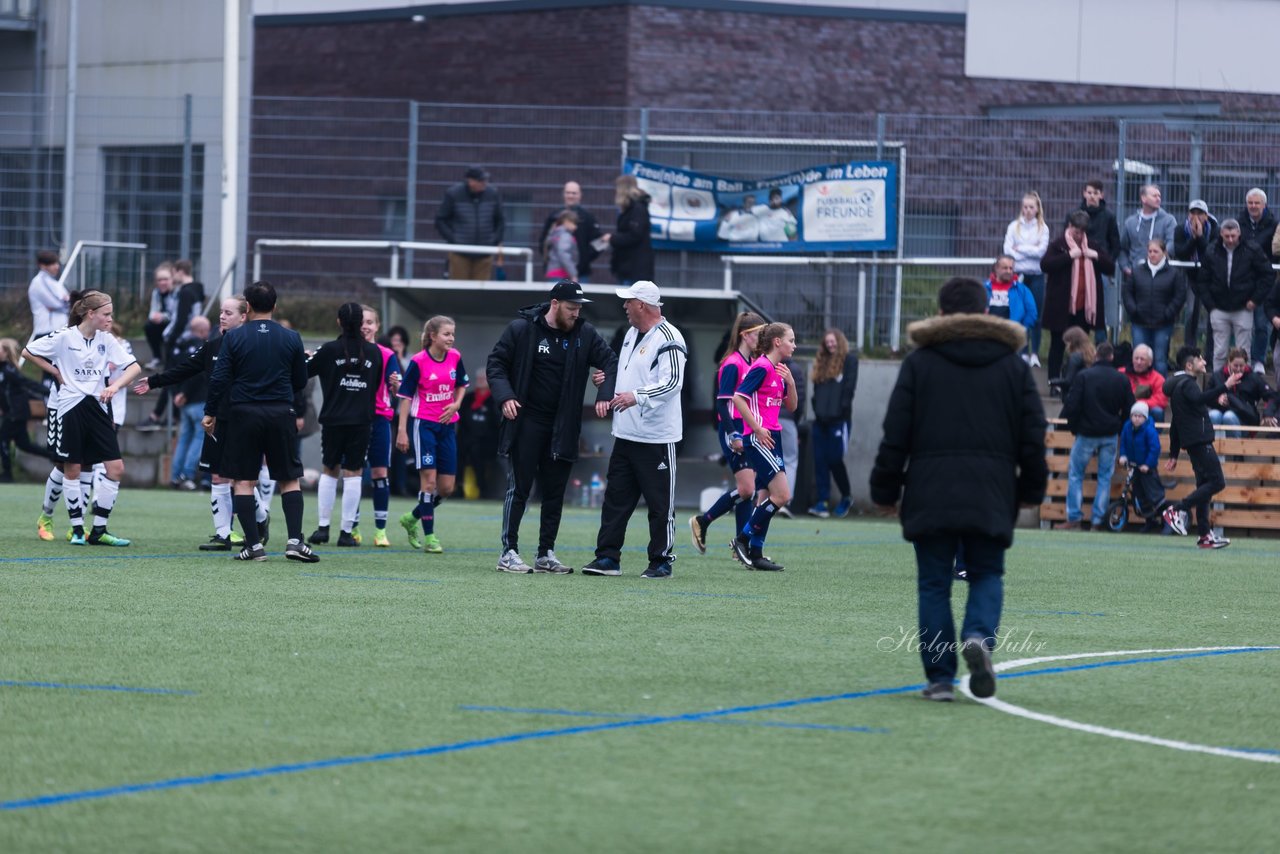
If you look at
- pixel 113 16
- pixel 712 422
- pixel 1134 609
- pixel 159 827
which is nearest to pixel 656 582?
pixel 1134 609

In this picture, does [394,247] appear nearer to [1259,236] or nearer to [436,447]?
[436,447]

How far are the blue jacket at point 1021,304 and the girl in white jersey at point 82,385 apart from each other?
1109 cm

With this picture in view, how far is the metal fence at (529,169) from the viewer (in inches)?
925

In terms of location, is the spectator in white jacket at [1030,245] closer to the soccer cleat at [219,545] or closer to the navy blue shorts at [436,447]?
the navy blue shorts at [436,447]

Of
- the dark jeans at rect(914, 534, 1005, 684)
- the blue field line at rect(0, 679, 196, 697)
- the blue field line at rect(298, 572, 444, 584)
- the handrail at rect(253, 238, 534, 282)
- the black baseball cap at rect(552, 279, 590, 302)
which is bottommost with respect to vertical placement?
the blue field line at rect(298, 572, 444, 584)

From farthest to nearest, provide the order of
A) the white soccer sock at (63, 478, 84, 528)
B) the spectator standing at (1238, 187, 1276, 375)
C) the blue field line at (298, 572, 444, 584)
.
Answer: the spectator standing at (1238, 187, 1276, 375) → the white soccer sock at (63, 478, 84, 528) → the blue field line at (298, 572, 444, 584)

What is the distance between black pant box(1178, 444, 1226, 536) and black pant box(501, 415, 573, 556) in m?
7.95

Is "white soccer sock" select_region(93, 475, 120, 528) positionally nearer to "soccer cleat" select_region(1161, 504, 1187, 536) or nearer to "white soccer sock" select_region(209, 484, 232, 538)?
"white soccer sock" select_region(209, 484, 232, 538)

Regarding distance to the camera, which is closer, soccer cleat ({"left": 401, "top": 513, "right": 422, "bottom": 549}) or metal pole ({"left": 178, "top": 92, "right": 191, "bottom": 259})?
soccer cleat ({"left": 401, "top": 513, "right": 422, "bottom": 549})

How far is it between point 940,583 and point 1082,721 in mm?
844

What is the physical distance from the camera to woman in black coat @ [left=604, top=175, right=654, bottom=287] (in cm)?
2261

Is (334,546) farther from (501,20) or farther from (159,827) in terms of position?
(501,20)

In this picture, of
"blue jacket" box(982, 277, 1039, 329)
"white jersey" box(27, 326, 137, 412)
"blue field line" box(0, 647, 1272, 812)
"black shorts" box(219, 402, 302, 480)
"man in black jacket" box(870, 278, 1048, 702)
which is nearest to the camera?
"blue field line" box(0, 647, 1272, 812)

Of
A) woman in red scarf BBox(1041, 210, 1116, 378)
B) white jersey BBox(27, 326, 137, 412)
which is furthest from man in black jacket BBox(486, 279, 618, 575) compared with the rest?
woman in red scarf BBox(1041, 210, 1116, 378)
